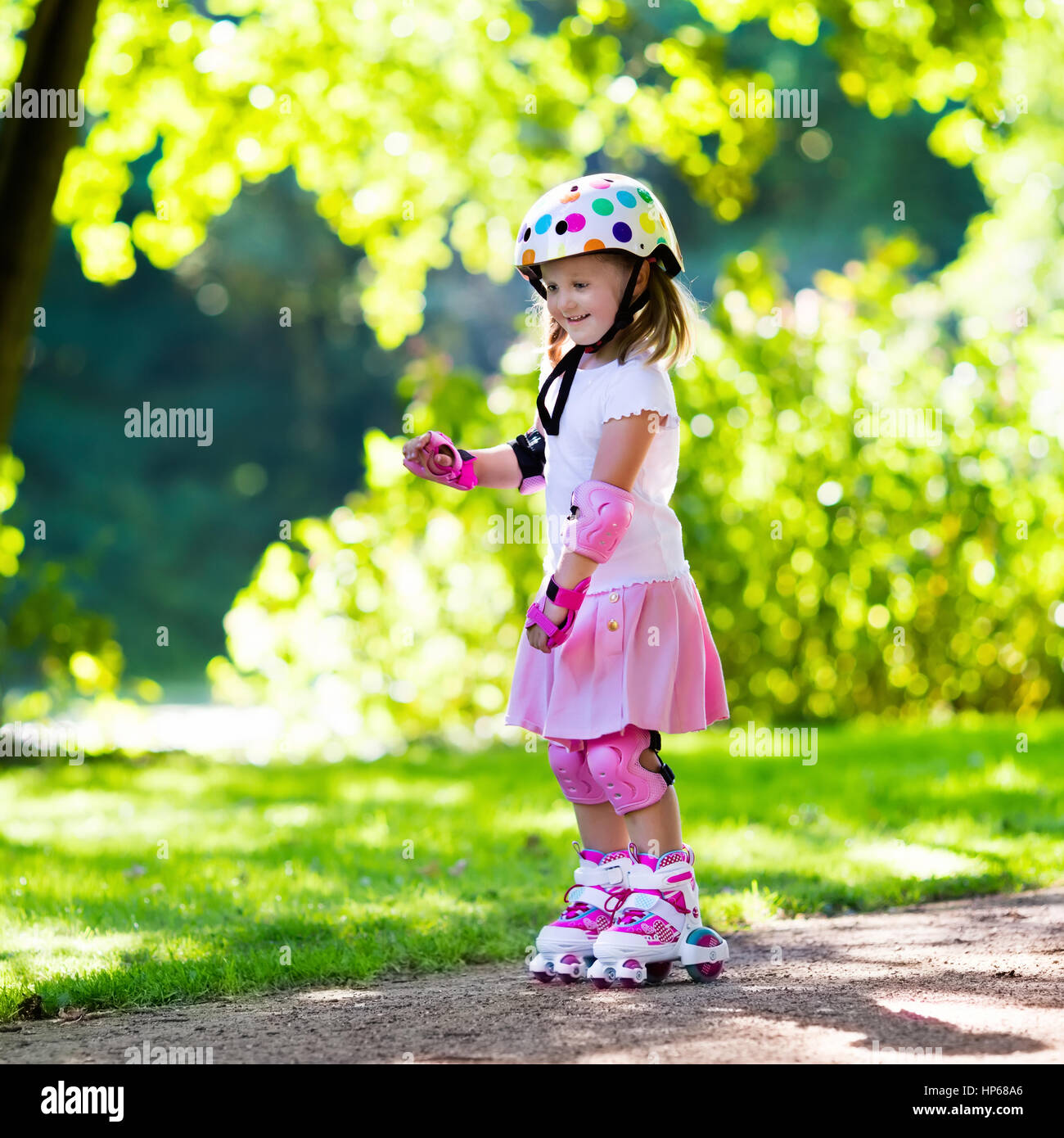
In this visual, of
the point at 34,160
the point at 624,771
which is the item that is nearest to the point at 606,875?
the point at 624,771

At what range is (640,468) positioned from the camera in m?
3.26

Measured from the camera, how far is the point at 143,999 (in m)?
3.24

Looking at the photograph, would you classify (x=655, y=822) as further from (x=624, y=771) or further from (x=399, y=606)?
(x=399, y=606)

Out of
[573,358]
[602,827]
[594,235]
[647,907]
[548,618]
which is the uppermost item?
[594,235]

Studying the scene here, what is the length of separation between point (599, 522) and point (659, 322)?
56 cm

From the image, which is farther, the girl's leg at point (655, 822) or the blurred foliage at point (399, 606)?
the blurred foliage at point (399, 606)

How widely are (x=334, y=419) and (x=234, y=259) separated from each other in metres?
3.75

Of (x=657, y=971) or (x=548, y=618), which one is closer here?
(x=548, y=618)

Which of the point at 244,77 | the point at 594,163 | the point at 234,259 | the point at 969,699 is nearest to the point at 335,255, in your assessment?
the point at 234,259

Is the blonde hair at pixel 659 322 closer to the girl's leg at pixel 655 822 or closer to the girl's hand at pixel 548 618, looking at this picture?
the girl's hand at pixel 548 618

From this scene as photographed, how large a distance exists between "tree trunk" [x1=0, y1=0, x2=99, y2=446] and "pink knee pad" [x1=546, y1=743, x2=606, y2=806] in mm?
3415

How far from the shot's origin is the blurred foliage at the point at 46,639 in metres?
7.82

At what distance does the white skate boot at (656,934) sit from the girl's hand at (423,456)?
3.30 ft

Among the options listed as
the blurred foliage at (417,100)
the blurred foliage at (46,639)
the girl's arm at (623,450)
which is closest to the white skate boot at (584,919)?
the girl's arm at (623,450)
